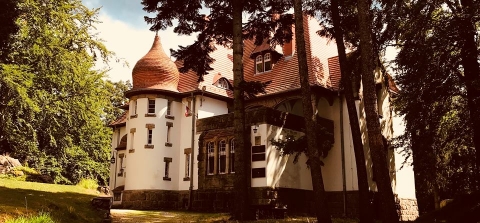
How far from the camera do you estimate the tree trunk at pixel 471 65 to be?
45.8ft

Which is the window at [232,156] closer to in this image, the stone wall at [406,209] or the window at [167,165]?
the window at [167,165]

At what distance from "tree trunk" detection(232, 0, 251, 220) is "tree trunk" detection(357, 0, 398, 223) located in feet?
15.1

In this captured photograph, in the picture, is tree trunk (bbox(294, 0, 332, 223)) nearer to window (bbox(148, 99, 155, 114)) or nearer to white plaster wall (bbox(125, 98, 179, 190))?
white plaster wall (bbox(125, 98, 179, 190))

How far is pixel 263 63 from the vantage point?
90.7ft

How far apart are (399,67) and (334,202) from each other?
9318 millimetres

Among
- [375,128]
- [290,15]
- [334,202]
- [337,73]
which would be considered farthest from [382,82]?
[375,128]

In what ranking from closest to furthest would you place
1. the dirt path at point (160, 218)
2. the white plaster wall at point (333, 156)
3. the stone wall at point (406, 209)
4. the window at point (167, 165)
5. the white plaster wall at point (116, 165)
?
1. the dirt path at point (160, 218)
2. the white plaster wall at point (333, 156)
3. the stone wall at point (406, 209)
4. the window at point (167, 165)
5. the white plaster wall at point (116, 165)

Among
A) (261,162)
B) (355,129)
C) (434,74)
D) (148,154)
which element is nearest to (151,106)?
(148,154)

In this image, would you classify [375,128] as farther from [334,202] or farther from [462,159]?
[334,202]

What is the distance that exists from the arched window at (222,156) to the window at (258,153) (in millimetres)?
2152

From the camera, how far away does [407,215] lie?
25609 mm

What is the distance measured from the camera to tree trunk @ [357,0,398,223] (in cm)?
1173

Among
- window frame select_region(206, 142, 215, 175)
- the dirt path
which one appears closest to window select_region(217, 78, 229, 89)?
window frame select_region(206, 142, 215, 175)

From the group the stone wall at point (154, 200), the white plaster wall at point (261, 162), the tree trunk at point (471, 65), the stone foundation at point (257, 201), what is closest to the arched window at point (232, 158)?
the stone foundation at point (257, 201)
